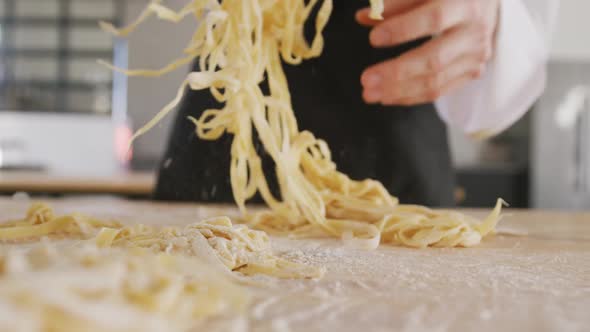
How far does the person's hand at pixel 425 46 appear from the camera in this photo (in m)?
0.80

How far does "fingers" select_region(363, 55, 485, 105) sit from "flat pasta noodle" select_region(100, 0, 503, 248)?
0.14 meters

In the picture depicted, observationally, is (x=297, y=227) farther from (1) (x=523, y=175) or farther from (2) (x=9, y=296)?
(1) (x=523, y=175)

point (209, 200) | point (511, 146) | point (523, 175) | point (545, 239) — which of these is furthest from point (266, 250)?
point (511, 146)

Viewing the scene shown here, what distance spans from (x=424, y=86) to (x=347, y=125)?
243mm

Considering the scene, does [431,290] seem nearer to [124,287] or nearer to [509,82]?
[124,287]

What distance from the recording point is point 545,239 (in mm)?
733

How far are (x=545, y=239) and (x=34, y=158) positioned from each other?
12.3ft

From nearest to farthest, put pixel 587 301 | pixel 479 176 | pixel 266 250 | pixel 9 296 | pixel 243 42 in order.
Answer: pixel 9 296, pixel 587 301, pixel 266 250, pixel 243 42, pixel 479 176

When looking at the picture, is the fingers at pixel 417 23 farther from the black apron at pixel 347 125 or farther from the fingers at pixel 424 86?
the black apron at pixel 347 125

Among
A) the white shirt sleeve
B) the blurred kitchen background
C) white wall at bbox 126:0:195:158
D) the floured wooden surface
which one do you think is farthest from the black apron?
white wall at bbox 126:0:195:158

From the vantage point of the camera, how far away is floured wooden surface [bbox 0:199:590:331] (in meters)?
0.32

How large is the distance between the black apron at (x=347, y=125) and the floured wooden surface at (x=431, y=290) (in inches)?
15.5

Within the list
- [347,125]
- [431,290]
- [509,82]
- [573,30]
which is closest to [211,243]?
[431,290]

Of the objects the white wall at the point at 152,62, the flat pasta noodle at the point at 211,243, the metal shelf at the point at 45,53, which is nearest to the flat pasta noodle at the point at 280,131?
the flat pasta noodle at the point at 211,243
